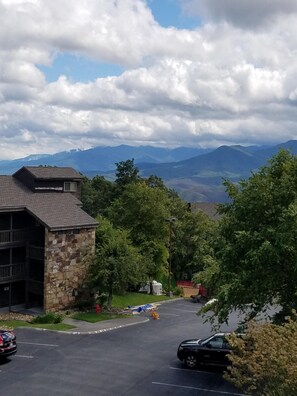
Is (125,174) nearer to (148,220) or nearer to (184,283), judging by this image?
(184,283)

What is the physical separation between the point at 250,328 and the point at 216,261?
9.99 m

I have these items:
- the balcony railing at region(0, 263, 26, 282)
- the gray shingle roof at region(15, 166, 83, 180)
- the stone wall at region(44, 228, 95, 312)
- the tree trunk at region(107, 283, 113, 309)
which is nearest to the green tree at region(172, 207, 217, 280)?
the gray shingle roof at region(15, 166, 83, 180)

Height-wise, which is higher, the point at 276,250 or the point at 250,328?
the point at 276,250

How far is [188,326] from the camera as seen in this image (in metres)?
36.8

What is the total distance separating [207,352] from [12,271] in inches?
716

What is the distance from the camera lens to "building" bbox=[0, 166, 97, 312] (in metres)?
38.3

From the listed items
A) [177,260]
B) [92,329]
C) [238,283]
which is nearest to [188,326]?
[92,329]

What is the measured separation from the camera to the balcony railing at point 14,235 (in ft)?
125

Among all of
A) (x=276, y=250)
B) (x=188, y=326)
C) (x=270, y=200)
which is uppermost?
(x=270, y=200)

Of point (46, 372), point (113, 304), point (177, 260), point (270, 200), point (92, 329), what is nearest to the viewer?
point (270, 200)

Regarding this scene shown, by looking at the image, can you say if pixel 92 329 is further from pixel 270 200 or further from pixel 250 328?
pixel 250 328

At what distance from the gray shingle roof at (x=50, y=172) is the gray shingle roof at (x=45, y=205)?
3.77 m

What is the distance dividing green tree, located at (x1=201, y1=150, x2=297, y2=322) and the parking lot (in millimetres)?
3654

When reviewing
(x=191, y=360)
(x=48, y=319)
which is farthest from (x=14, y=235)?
(x=191, y=360)
